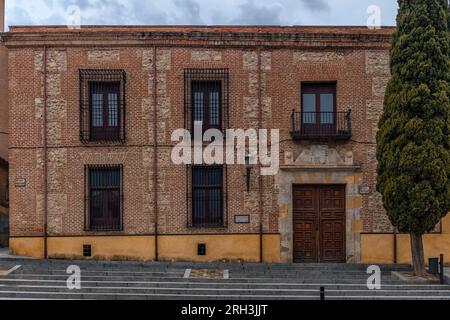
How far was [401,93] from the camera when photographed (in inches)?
494

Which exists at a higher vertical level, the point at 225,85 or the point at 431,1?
the point at 431,1

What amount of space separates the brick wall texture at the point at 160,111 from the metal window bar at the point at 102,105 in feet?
0.73

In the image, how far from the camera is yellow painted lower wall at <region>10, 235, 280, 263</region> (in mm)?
14883

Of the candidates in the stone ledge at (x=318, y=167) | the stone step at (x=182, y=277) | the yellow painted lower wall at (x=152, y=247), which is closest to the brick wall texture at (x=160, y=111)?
the yellow painted lower wall at (x=152, y=247)

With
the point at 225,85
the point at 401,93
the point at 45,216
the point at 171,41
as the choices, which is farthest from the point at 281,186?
the point at 45,216

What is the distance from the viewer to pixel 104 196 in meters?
15.3

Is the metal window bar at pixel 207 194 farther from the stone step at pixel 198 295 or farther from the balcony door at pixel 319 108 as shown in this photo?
the stone step at pixel 198 295

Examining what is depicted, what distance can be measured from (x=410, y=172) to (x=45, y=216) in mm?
11253

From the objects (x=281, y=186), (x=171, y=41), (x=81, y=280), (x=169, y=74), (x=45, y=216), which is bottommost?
(x=81, y=280)

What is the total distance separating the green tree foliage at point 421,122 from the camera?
12211 millimetres

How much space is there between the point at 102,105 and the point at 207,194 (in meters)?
4.62

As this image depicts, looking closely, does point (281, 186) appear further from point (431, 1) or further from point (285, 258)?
point (431, 1)

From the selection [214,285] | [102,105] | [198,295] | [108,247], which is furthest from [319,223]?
[102,105]

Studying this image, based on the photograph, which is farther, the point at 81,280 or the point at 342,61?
the point at 342,61
